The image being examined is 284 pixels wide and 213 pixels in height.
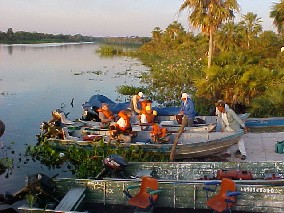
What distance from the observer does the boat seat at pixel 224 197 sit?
7.64 metres

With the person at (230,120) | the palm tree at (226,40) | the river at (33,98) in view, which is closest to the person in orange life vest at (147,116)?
the person at (230,120)

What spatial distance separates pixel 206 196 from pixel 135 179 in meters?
1.60

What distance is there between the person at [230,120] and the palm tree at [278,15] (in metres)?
20.3

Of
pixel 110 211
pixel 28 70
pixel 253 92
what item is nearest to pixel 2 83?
pixel 28 70

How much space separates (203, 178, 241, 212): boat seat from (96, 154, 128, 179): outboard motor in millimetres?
2168

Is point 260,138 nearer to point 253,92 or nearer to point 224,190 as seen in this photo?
point 253,92

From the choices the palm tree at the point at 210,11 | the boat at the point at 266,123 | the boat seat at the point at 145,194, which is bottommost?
the boat seat at the point at 145,194

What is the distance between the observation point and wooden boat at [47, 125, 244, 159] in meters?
11.6

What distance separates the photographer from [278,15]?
29.9m

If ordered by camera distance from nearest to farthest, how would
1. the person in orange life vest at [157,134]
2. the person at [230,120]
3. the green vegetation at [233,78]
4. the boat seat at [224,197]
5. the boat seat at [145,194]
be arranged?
the boat seat at [224,197]
the boat seat at [145,194]
the person at [230,120]
the person in orange life vest at [157,134]
the green vegetation at [233,78]

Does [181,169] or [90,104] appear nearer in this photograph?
[181,169]

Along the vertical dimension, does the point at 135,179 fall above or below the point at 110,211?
above

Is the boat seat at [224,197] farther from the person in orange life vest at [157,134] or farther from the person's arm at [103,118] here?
the person's arm at [103,118]

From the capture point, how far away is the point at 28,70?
41.2 metres
